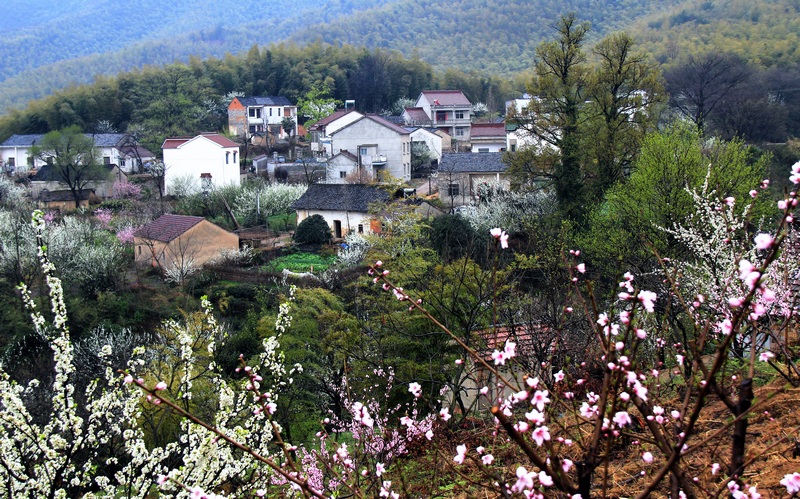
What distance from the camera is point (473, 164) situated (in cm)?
3459

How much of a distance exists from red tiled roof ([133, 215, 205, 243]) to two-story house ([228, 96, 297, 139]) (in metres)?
31.8

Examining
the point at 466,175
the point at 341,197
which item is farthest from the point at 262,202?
the point at 466,175

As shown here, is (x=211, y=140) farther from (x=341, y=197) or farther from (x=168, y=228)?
(x=168, y=228)

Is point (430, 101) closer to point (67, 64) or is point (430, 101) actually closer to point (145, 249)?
point (145, 249)

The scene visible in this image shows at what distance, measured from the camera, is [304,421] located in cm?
1170

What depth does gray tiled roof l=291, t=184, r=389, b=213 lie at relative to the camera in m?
30.0

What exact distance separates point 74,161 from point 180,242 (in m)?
18.8

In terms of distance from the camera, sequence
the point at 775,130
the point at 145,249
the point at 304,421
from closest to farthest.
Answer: the point at 304,421 < the point at 145,249 < the point at 775,130

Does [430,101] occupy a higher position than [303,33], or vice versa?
[303,33]

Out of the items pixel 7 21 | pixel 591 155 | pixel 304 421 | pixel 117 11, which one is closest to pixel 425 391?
pixel 304 421

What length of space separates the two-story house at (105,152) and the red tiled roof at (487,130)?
25106 mm

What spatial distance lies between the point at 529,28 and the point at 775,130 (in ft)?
234

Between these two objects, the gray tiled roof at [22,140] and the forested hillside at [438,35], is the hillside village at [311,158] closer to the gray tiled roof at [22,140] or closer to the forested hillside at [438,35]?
the gray tiled roof at [22,140]

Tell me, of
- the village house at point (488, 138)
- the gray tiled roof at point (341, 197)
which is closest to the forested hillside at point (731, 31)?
the village house at point (488, 138)
